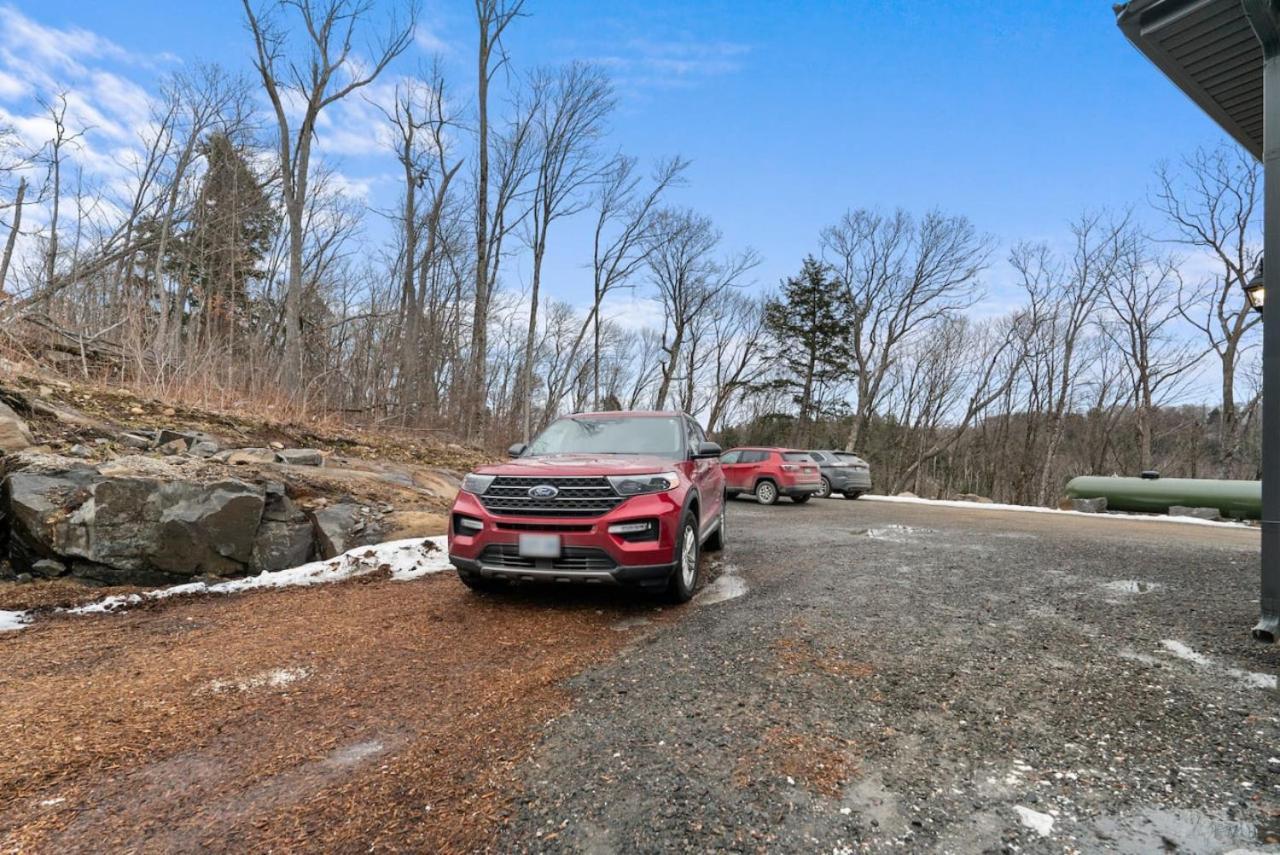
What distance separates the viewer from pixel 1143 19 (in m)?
4.25

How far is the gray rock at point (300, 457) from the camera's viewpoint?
7312 mm

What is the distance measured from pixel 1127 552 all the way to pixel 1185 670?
16.7 feet

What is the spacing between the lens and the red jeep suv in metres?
4.20

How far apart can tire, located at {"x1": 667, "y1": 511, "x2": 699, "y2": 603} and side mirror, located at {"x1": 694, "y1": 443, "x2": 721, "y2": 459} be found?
0.98 meters

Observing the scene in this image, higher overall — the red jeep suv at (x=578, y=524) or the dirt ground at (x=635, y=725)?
the red jeep suv at (x=578, y=524)

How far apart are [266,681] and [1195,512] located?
1880cm

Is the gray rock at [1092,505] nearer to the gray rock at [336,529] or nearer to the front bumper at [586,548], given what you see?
the front bumper at [586,548]

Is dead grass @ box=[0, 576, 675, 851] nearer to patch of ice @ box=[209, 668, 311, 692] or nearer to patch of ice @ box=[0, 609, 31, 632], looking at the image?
patch of ice @ box=[209, 668, 311, 692]

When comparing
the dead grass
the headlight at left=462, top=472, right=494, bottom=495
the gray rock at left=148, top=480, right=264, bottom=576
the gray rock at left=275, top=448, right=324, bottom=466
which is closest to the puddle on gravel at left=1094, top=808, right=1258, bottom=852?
the dead grass

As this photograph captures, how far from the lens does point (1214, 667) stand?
134 inches

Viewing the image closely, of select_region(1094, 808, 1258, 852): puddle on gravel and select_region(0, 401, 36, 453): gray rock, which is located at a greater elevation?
select_region(0, 401, 36, 453): gray rock

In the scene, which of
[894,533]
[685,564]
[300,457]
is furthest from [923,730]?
[300,457]

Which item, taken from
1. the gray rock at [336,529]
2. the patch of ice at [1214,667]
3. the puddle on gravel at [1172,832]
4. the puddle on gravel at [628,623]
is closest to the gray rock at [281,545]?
the gray rock at [336,529]

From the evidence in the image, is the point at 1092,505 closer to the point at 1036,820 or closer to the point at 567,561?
the point at 567,561
